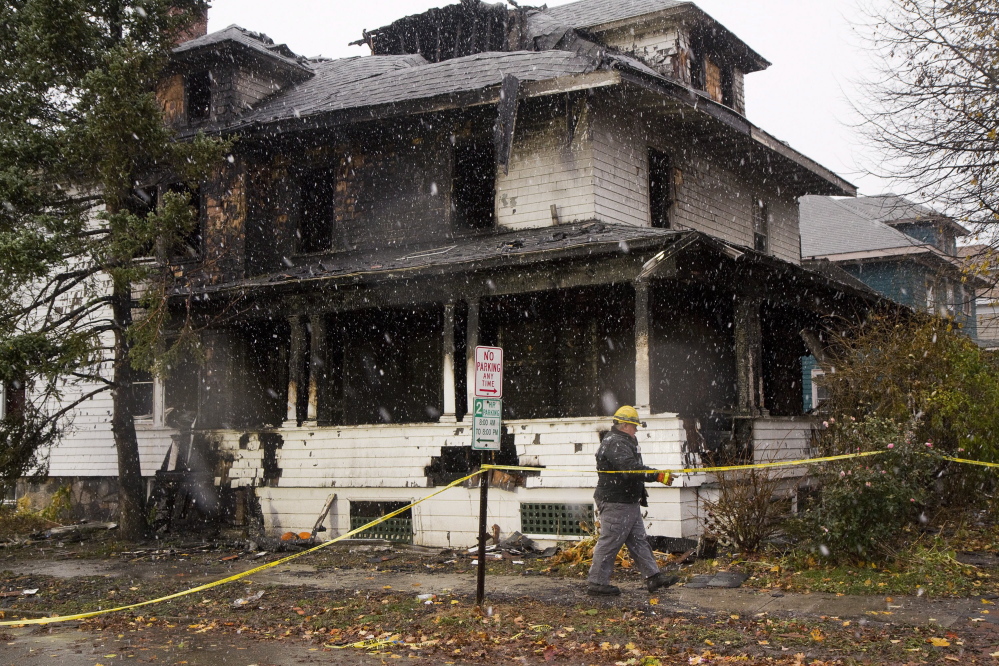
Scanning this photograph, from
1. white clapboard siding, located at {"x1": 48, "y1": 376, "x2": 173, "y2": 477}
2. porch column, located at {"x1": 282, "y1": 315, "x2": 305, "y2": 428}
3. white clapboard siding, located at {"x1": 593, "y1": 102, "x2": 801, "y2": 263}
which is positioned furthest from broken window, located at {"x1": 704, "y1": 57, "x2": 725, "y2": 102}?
white clapboard siding, located at {"x1": 48, "y1": 376, "x2": 173, "y2": 477}

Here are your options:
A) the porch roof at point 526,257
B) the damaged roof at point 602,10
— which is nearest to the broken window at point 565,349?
the porch roof at point 526,257

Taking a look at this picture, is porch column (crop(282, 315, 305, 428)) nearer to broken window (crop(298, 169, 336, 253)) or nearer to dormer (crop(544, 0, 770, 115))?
broken window (crop(298, 169, 336, 253))

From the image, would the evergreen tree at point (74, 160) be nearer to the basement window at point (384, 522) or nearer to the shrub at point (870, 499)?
the basement window at point (384, 522)

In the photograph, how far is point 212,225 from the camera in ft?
53.9

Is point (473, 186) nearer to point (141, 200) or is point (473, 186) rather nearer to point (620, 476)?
point (141, 200)

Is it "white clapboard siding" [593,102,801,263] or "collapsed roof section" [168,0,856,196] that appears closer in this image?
"collapsed roof section" [168,0,856,196]

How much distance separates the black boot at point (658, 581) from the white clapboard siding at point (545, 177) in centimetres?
650

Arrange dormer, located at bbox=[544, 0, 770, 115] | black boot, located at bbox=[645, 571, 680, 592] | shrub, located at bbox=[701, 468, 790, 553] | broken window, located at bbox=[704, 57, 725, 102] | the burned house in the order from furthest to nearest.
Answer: broken window, located at bbox=[704, 57, 725, 102] < dormer, located at bbox=[544, 0, 770, 115] < the burned house < shrub, located at bbox=[701, 468, 790, 553] < black boot, located at bbox=[645, 571, 680, 592]

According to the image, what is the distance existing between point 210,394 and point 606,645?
11.4 m

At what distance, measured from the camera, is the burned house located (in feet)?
40.4

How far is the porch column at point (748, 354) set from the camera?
12906mm

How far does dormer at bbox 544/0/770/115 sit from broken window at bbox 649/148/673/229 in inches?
80.7

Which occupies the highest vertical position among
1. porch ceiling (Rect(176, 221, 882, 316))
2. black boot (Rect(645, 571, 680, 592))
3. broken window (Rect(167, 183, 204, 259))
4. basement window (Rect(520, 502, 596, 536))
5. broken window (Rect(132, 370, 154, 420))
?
broken window (Rect(167, 183, 204, 259))

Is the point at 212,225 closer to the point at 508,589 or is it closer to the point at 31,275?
the point at 31,275
